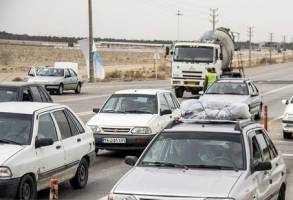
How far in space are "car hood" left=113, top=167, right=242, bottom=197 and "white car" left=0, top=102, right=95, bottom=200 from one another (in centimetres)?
208

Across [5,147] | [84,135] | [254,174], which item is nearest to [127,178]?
[254,174]

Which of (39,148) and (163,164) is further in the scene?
(39,148)

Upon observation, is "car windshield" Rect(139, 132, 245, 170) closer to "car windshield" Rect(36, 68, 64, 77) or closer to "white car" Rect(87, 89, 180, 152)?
"white car" Rect(87, 89, 180, 152)

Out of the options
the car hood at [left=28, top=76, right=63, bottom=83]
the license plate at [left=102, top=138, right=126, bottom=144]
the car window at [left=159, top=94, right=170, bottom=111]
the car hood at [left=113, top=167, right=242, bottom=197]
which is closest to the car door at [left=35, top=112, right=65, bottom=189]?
the car hood at [left=113, top=167, right=242, bottom=197]

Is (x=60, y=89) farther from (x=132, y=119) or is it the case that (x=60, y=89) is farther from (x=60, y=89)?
(x=132, y=119)

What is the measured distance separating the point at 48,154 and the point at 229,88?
1640 cm

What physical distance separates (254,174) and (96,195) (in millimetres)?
3818

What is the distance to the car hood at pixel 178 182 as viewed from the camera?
6645mm

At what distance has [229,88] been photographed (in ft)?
84.0

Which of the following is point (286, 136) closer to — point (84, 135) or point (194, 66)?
point (84, 135)

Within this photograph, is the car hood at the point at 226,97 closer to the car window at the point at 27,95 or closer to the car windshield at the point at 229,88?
the car windshield at the point at 229,88

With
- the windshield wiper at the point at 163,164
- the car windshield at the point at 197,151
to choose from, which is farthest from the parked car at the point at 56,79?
the windshield wiper at the point at 163,164

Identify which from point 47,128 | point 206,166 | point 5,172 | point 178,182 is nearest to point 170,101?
point 47,128

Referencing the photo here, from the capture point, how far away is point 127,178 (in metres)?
7.14
